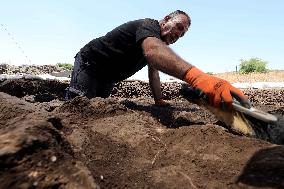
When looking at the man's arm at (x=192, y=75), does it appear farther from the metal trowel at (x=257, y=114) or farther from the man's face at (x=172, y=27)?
the man's face at (x=172, y=27)

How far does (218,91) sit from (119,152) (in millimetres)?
699

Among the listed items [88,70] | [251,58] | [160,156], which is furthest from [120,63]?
[251,58]

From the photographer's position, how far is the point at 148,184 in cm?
184

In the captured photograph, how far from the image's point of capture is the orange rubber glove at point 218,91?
2.33 meters

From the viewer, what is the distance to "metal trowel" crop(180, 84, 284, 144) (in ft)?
7.56

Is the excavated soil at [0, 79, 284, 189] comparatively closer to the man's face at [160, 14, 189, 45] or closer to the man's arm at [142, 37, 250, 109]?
the man's arm at [142, 37, 250, 109]

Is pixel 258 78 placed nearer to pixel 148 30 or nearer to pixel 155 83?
pixel 155 83

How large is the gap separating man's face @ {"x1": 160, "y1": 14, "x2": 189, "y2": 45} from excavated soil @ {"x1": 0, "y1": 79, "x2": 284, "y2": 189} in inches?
33.5

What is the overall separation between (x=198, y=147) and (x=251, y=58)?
103 feet

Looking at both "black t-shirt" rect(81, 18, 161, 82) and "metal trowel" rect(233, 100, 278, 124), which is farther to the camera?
"black t-shirt" rect(81, 18, 161, 82)

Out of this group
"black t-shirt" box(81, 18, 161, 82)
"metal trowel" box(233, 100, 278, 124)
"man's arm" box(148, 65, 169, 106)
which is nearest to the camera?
"metal trowel" box(233, 100, 278, 124)

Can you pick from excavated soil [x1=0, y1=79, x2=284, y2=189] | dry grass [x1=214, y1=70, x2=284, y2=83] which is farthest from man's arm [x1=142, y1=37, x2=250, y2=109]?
dry grass [x1=214, y1=70, x2=284, y2=83]

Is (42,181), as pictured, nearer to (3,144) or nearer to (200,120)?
(3,144)

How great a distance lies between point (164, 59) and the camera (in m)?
2.81
